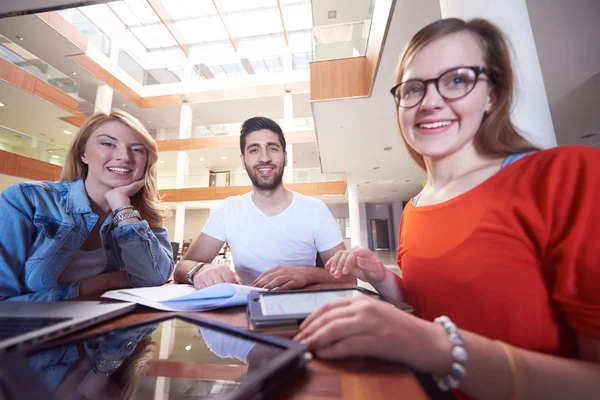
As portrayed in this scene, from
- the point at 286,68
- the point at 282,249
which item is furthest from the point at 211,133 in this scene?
the point at 282,249

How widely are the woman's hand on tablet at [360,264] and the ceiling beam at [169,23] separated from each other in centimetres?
1244

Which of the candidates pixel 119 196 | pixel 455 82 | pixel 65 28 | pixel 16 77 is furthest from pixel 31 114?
pixel 455 82

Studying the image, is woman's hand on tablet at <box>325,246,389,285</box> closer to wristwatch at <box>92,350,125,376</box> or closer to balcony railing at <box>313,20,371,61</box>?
wristwatch at <box>92,350,125,376</box>

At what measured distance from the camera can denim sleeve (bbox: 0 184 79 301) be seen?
93cm

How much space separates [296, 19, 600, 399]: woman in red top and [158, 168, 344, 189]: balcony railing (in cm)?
1133

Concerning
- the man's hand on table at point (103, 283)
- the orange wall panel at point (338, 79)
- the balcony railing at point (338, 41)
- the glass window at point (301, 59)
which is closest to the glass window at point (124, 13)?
the glass window at point (301, 59)

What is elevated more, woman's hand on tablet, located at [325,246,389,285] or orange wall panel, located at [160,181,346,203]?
orange wall panel, located at [160,181,346,203]

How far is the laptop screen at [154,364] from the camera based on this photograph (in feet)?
1.03

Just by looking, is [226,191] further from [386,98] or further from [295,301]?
[295,301]

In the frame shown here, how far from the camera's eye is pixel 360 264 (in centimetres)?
86

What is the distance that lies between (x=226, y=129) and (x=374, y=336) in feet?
47.3

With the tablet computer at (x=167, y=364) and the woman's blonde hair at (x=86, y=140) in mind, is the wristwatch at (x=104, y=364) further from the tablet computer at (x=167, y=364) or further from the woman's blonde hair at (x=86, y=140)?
the woman's blonde hair at (x=86, y=140)

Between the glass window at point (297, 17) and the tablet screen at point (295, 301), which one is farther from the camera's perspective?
the glass window at point (297, 17)

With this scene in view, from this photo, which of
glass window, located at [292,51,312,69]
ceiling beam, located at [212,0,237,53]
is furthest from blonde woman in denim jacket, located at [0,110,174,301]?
glass window, located at [292,51,312,69]
